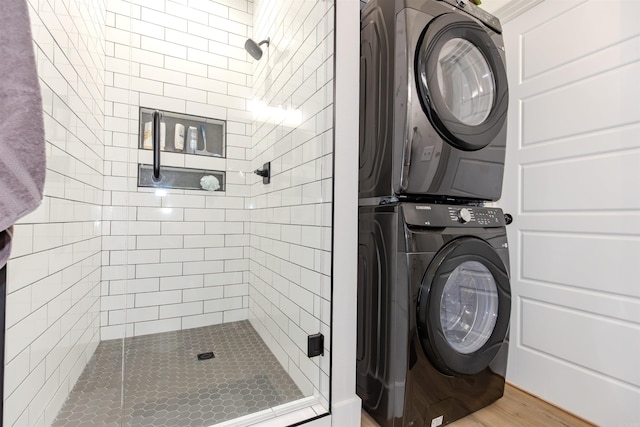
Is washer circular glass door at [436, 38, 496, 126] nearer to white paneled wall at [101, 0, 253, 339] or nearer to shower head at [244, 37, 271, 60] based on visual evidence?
shower head at [244, 37, 271, 60]

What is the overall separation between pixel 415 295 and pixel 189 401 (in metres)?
1.09

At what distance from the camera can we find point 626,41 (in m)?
1.21

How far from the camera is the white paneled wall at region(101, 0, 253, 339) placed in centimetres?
195

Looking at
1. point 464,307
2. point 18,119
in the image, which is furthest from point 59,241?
point 464,307

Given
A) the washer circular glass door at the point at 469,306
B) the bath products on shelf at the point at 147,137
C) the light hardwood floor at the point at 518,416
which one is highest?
the bath products on shelf at the point at 147,137

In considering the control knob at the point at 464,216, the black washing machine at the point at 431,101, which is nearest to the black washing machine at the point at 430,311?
the control knob at the point at 464,216

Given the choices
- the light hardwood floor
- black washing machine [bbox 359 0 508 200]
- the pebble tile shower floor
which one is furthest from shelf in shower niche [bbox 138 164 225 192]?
the light hardwood floor

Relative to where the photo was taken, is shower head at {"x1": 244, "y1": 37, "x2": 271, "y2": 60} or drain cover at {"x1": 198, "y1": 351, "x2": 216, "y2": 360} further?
shower head at {"x1": 244, "y1": 37, "x2": 271, "y2": 60}

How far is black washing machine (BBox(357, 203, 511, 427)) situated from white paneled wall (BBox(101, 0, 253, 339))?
1.30m

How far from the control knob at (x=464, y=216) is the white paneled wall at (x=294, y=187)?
551 mm

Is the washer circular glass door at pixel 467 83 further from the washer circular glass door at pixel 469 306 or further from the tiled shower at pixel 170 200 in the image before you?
the washer circular glass door at pixel 469 306

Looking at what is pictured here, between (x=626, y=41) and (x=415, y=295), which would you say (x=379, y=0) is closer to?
(x=626, y=41)

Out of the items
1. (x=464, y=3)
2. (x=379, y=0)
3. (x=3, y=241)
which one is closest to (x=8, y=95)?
(x=3, y=241)

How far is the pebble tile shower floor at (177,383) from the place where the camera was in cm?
120
